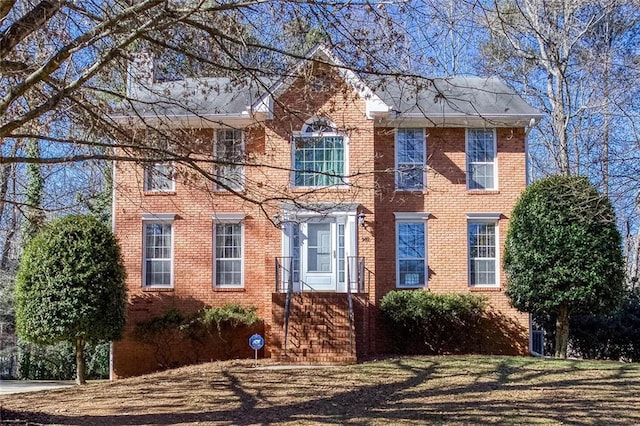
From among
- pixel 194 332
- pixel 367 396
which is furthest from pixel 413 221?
pixel 367 396

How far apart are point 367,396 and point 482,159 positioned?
8824mm

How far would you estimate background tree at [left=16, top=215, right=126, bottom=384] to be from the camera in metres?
15.8

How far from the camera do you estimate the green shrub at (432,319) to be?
55.0 feet

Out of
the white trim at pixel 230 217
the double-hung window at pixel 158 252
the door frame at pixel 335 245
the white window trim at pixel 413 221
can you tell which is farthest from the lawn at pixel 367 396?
the white trim at pixel 230 217

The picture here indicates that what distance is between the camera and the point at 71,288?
1593 cm

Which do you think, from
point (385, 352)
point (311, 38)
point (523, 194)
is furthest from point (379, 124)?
point (311, 38)

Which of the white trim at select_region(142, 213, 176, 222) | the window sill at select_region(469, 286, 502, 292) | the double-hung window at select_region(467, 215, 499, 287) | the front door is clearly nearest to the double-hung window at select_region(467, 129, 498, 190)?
the double-hung window at select_region(467, 215, 499, 287)

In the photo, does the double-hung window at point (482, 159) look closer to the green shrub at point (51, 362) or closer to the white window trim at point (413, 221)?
the white window trim at point (413, 221)

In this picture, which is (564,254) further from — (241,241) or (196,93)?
(196,93)

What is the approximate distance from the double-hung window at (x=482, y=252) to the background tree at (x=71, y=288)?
27.5 feet

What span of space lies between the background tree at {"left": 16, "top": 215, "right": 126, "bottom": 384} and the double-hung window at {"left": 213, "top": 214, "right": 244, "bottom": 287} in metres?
2.50

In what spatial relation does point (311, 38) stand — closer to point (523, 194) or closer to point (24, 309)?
point (523, 194)

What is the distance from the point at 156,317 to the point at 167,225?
7.61ft

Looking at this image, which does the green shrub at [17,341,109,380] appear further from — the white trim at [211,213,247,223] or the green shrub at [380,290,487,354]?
the green shrub at [380,290,487,354]
